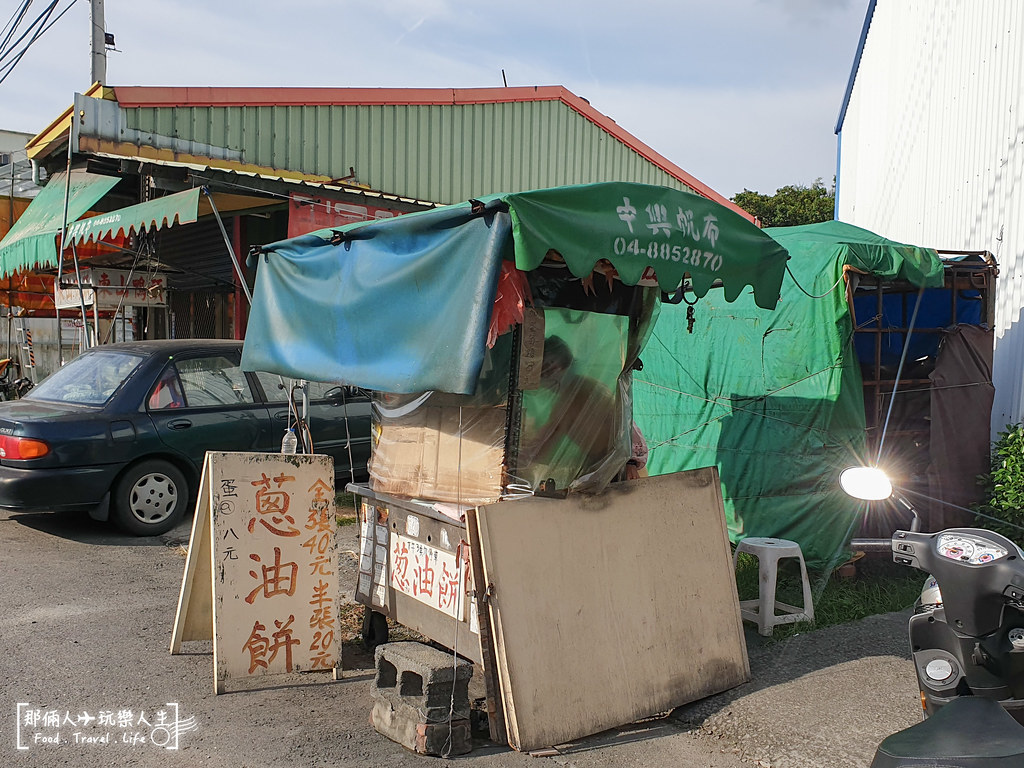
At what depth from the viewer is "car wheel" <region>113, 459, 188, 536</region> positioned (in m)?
7.16

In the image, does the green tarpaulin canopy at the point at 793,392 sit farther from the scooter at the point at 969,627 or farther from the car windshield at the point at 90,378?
the car windshield at the point at 90,378

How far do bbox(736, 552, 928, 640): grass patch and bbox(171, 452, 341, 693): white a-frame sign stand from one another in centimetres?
271

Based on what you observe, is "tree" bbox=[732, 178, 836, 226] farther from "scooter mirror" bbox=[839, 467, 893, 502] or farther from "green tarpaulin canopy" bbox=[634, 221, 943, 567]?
"scooter mirror" bbox=[839, 467, 893, 502]

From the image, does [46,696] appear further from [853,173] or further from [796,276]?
[853,173]

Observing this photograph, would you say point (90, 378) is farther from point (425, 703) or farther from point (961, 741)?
point (961, 741)

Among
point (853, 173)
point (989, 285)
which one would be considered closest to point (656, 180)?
point (853, 173)

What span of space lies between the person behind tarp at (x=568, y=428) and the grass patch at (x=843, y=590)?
1.66 m

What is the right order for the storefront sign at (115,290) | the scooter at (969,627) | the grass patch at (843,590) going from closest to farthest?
the scooter at (969,627), the grass patch at (843,590), the storefront sign at (115,290)

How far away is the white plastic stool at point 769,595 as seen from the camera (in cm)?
516

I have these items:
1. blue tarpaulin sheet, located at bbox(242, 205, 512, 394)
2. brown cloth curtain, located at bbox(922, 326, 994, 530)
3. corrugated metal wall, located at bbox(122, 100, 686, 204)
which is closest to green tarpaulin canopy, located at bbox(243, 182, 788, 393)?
blue tarpaulin sheet, located at bbox(242, 205, 512, 394)

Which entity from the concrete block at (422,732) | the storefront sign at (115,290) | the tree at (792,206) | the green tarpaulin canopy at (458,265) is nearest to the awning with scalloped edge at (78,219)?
the storefront sign at (115,290)

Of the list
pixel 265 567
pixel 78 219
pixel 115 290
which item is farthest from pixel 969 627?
pixel 115 290

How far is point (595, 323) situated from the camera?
470 centimetres

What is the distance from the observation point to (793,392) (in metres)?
6.35
